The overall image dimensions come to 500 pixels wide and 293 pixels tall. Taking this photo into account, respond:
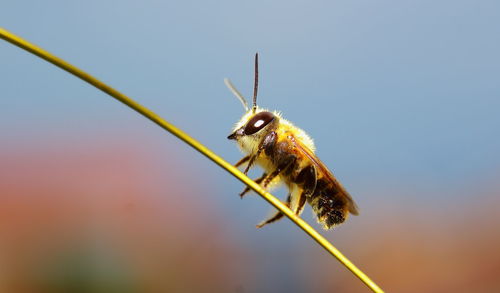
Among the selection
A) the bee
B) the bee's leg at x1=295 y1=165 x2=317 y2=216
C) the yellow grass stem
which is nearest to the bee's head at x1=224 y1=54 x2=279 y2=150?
the bee

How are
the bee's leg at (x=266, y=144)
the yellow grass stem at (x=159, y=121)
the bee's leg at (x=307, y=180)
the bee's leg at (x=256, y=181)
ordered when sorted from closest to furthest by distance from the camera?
the yellow grass stem at (x=159, y=121), the bee's leg at (x=256, y=181), the bee's leg at (x=266, y=144), the bee's leg at (x=307, y=180)

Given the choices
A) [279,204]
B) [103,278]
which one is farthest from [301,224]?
[103,278]

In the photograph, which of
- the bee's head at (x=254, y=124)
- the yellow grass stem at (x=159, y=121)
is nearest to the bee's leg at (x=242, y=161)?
the bee's head at (x=254, y=124)

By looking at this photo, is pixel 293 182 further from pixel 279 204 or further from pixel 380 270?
pixel 380 270

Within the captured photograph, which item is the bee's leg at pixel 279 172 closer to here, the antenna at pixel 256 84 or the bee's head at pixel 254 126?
the bee's head at pixel 254 126

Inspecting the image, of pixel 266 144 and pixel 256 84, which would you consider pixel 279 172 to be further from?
pixel 256 84

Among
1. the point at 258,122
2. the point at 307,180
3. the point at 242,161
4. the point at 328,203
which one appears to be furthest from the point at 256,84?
the point at 328,203
